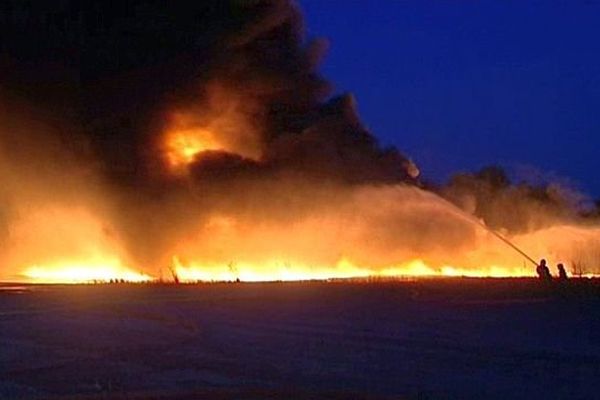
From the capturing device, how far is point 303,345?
1828 cm

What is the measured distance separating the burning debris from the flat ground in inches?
648

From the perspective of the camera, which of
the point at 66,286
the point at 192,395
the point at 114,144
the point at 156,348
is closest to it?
the point at 192,395

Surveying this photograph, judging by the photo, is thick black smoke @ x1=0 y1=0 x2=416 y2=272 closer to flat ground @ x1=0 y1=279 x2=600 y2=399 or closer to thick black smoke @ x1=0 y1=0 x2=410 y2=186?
thick black smoke @ x1=0 y1=0 x2=410 y2=186

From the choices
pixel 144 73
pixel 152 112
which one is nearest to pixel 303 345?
pixel 152 112

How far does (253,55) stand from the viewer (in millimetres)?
49125

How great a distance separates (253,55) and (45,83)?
29.3 feet

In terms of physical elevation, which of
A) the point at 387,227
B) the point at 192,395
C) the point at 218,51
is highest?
the point at 218,51

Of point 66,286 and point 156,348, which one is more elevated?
point 66,286

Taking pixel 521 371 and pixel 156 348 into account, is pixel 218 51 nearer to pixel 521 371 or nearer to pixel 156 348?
pixel 156 348

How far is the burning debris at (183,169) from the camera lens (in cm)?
4694

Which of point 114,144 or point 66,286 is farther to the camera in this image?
point 114,144

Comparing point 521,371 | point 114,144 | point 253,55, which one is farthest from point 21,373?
point 253,55

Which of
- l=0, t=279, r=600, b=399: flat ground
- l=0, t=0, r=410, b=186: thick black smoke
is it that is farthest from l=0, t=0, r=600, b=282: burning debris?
l=0, t=279, r=600, b=399: flat ground

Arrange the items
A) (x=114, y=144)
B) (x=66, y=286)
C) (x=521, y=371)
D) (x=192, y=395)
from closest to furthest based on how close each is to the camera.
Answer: (x=192, y=395)
(x=521, y=371)
(x=66, y=286)
(x=114, y=144)
